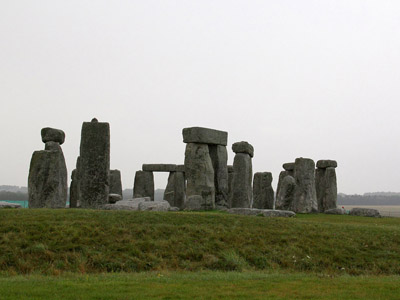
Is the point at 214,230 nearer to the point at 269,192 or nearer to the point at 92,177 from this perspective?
the point at 92,177

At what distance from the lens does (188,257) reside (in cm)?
1202

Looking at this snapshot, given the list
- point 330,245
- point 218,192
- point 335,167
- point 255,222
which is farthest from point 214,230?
point 335,167

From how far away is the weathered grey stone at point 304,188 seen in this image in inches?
940

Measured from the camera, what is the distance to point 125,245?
39.6ft

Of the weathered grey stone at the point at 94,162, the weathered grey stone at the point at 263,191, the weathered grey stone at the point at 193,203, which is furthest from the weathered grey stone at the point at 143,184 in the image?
the weathered grey stone at the point at 94,162

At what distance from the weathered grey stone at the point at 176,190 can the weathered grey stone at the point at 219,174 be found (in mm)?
9623

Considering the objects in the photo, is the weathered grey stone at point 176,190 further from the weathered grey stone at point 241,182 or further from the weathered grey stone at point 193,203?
the weathered grey stone at point 193,203

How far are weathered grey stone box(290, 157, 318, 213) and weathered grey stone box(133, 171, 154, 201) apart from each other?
1204cm

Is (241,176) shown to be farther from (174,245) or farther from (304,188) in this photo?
(174,245)

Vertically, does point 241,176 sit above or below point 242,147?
below

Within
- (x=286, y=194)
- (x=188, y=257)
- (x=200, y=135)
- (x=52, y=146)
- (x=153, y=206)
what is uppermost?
(x=200, y=135)

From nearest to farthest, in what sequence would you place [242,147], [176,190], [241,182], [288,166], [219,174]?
1. [219,174]
2. [241,182]
3. [242,147]
4. [288,166]
5. [176,190]

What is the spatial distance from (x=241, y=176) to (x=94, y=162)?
9140mm

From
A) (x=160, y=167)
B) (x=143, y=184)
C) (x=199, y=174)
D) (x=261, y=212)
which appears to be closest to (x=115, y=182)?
(x=143, y=184)
